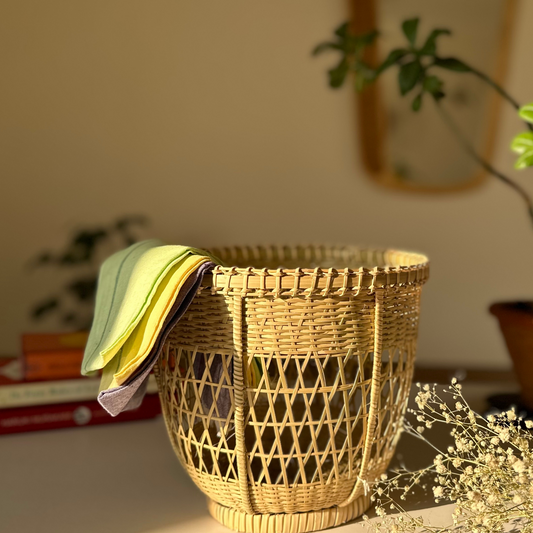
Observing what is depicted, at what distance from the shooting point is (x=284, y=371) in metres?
0.81

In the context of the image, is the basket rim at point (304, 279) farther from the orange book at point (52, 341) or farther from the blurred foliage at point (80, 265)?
the blurred foliage at point (80, 265)

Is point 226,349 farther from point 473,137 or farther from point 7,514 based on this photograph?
point 473,137

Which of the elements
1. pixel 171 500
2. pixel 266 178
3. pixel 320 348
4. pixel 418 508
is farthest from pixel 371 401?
pixel 266 178

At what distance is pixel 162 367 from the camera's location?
34.4 inches

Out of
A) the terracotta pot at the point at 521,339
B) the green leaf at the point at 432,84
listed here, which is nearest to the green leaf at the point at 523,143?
the green leaf at the point at 432,84

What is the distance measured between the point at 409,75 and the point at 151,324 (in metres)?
0.67

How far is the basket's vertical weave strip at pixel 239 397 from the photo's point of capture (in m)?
0.76

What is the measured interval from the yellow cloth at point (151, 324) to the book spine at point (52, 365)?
1.67 feet

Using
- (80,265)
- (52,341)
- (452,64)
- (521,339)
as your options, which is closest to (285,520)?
(521,339)

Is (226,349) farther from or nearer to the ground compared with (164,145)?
nearer to the ground

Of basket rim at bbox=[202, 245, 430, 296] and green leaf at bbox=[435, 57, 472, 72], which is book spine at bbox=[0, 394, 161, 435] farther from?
green leaf at bbox=[435, 57, 472, 72]

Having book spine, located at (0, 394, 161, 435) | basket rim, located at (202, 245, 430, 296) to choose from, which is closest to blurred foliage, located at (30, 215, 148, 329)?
book spine, located at (0, 394, 161, 435)

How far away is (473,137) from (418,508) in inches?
46.6

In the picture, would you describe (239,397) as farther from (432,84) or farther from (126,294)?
(432,84)
